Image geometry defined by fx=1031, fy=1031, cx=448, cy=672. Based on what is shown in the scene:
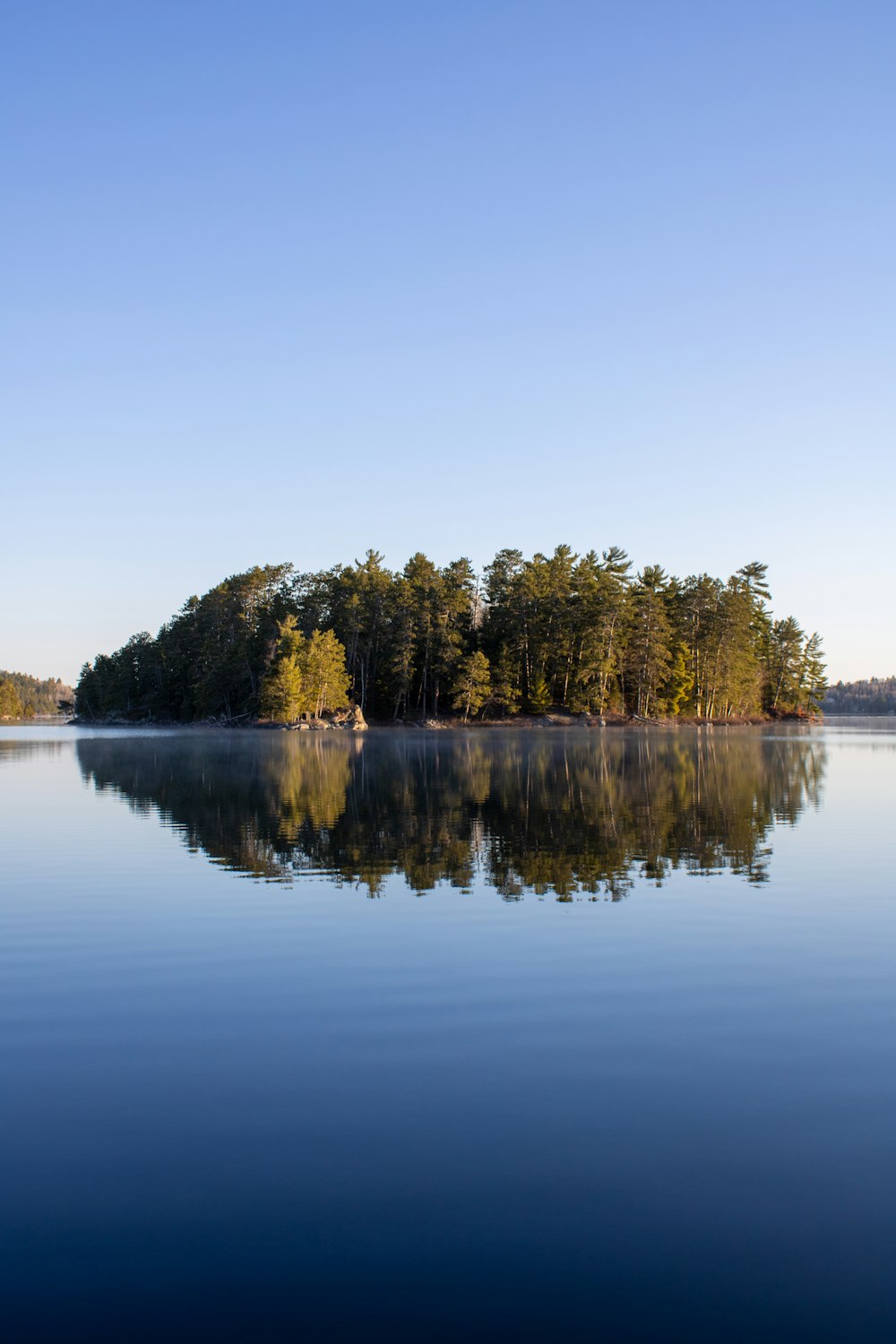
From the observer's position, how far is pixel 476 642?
127 metres

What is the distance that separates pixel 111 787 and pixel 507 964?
2684cm

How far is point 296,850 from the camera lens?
20609mm

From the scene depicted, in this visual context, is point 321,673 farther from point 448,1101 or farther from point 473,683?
point 448,1101

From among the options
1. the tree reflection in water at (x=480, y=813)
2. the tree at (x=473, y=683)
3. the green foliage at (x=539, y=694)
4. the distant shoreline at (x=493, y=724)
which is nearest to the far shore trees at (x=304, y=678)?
the distant shoreline at (x=493, y=724)

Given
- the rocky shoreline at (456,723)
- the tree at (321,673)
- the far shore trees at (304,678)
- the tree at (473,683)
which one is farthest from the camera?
the tree at (473,683)

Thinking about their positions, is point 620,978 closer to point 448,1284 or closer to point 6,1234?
point 448,1284

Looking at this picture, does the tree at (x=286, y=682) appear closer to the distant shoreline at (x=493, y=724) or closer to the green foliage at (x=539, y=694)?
the distant shoreline at (x=493, y=724)

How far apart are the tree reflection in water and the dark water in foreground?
400mm

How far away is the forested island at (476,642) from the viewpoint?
11650cm

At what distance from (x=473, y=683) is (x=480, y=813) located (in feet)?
293

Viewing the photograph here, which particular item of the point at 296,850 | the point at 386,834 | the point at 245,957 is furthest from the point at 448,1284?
the point at 386,834

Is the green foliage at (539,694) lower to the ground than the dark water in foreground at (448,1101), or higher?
higher

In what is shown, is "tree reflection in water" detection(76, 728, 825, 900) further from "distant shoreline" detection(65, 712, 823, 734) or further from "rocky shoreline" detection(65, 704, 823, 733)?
"rocky shoreline" detection(65, 704, 823, 733)

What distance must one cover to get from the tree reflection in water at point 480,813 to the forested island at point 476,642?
5992 cm
